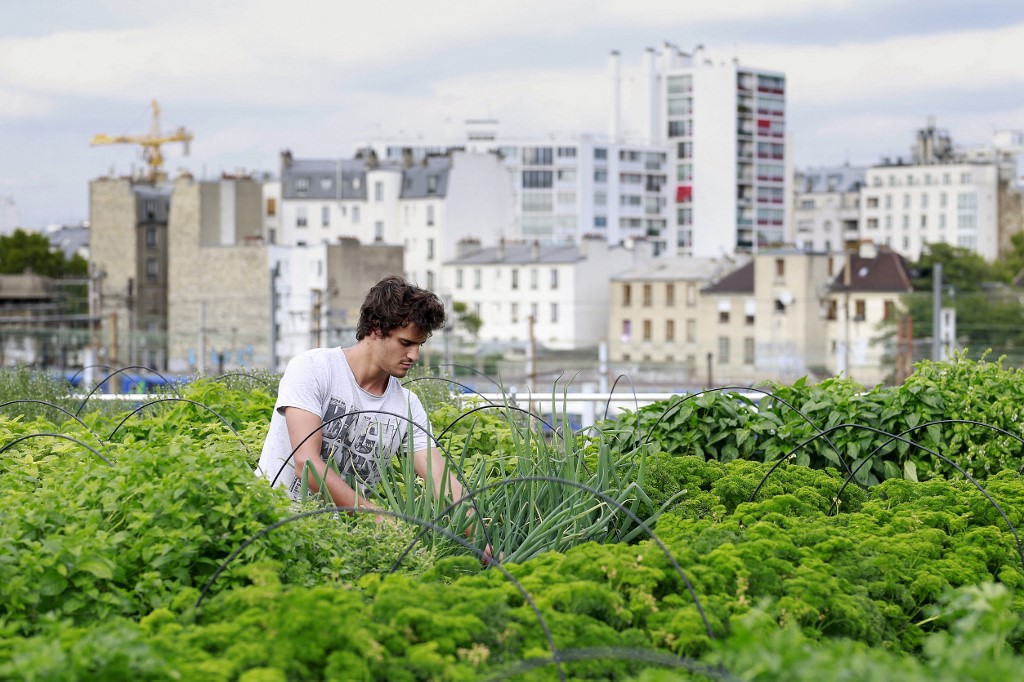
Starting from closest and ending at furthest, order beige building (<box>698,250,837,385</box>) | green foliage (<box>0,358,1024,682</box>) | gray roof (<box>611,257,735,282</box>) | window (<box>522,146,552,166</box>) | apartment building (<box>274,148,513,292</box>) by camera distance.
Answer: green foliage (<box>0,358,1024,682</box>)
beige building (<box>698,250,837,385</box>)
gray roof (<box>611,257,735,282</box>)
apartment building (<box>274,148,513,292</box>)
window (<box>522,146,552,166</box>)

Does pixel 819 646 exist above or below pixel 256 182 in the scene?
below

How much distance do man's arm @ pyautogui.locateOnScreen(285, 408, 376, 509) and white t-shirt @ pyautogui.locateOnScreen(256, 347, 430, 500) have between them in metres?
0.04

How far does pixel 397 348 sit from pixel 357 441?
0.34 metres

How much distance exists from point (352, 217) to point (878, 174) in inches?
1664

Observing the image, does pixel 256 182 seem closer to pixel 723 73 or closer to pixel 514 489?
pixel 723 73

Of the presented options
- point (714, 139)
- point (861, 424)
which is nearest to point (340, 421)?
point (861, 424)

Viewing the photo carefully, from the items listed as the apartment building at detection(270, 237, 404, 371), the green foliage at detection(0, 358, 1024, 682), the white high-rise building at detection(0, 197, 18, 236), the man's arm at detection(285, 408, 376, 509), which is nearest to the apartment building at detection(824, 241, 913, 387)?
the apartment building at detection(270, 237, 404, 371)

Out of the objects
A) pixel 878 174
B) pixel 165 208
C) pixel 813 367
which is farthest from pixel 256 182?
pixel 878 174

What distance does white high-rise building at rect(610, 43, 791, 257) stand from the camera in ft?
319

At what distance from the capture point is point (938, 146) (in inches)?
4028

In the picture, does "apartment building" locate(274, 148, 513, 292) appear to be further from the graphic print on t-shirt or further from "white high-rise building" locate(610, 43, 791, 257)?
the graphic print on t-shirt

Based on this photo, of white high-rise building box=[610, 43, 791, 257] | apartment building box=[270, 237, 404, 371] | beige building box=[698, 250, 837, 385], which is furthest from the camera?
white high-rise building box=[610, 43, 791, 257]

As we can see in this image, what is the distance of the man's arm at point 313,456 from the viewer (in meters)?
4.19

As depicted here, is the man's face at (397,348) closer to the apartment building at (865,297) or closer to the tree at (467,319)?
the apartment building at (865,297)
